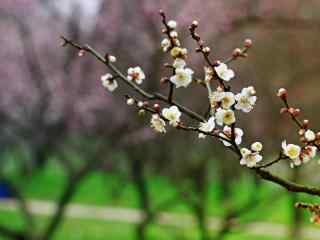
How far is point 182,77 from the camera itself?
102 inches

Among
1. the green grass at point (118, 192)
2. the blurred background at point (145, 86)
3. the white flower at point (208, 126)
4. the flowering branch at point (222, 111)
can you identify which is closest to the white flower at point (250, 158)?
the flowering branch at point (222, 111)

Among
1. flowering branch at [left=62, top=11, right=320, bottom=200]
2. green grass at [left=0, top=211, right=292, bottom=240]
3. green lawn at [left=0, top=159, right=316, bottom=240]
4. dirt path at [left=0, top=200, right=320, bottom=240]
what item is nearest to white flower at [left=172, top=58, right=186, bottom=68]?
flowering branch at [left=62, top=11, right=320, bottom=200]

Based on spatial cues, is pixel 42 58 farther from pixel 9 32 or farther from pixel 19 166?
pixel 19 166

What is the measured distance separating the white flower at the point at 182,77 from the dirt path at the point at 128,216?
16.1 meters

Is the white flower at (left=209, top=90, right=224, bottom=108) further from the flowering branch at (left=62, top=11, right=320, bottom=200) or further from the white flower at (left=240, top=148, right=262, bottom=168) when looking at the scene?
the white flower at (left=240, top=148, right=262, bottom=168)

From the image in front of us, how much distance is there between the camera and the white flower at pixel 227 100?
8.29ft

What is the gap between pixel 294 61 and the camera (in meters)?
12.6

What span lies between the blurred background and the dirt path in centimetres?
17

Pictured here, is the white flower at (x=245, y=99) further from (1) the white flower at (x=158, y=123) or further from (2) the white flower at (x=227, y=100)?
(1) the white flower at (x=158, y=123)

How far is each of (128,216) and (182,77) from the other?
21.5m

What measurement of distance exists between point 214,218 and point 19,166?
13.9m

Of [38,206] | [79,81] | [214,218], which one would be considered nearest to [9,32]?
[79,81]

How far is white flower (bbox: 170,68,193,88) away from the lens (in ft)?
8.42

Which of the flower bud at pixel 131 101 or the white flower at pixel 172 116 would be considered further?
the flower bud at pixel 131 101
